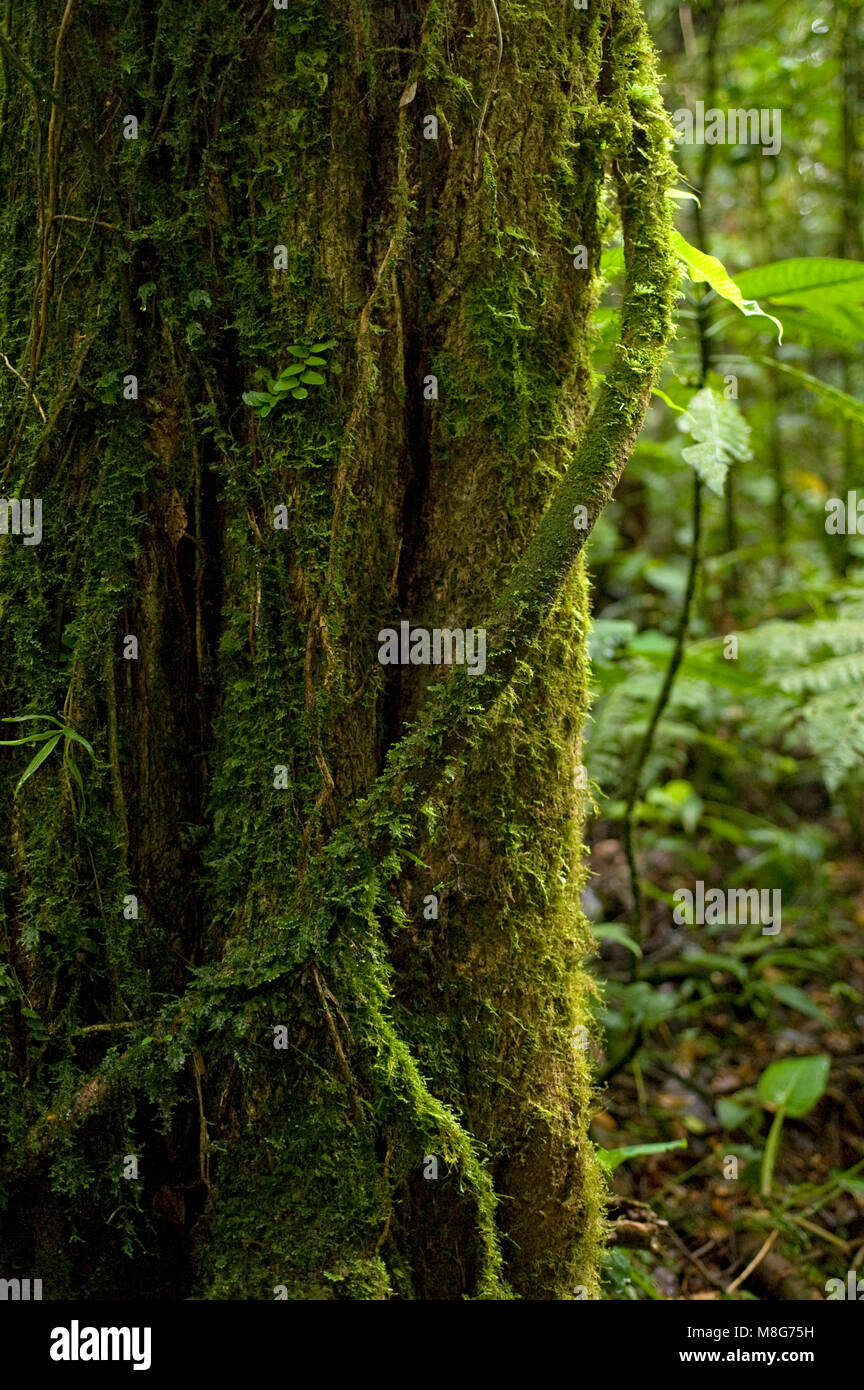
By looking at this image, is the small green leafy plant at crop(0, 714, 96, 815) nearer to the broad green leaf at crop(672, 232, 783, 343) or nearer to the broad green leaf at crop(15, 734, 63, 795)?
the broad green leaf at crop(15, 734, 63, 795)

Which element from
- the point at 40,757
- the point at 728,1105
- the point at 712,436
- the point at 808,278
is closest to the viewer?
the point at 40,757

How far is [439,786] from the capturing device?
1856 millimetres

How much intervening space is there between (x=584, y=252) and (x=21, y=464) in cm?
126

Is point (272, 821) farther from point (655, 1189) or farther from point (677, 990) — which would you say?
point (677, 990)

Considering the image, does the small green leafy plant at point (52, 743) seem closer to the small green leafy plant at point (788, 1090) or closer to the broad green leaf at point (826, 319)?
the broad green leaf at point (826, 319)

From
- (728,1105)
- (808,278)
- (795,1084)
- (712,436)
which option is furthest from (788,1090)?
(808,278)

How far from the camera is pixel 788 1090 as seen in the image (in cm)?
330

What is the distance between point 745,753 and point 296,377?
13.3 ft

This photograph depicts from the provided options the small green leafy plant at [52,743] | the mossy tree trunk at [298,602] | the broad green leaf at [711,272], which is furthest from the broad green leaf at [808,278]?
the small green leafy plant at [52,743]

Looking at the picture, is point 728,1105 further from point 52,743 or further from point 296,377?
point 296,377

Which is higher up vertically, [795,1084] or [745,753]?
[745,753]

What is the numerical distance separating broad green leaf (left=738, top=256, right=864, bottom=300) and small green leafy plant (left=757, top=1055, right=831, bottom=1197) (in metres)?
2.52

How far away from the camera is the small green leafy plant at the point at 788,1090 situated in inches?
124
